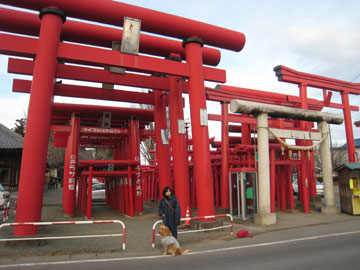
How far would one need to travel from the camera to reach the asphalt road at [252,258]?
5.34 meters

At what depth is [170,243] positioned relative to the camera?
20.7 ft

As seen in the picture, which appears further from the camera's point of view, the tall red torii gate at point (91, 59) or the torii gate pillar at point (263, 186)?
the torii gate pillar at point (263, 186)

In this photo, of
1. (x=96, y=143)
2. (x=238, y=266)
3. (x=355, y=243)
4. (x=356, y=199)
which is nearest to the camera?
(x=238, y=266)

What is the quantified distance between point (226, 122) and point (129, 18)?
24.0ft

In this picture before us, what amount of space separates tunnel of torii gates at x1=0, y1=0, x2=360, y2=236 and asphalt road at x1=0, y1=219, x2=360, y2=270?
233cm

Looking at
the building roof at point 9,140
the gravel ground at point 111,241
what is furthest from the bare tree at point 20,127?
the gravel ground at point 111,241

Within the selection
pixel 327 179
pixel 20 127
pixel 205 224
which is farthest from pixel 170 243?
pixel 20 127

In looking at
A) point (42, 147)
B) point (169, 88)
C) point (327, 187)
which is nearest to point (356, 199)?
point (327, 187)

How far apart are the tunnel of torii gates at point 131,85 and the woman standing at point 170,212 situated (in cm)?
262

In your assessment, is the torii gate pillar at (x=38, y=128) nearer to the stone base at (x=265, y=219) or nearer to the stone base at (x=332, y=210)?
the stone base at (x=265, y=219)

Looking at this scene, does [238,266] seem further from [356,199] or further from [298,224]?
[356,199]

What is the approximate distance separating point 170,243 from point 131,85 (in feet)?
22.1

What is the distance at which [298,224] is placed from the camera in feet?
34.4

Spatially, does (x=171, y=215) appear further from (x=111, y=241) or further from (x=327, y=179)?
(x=327, y=179)
